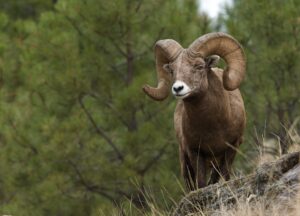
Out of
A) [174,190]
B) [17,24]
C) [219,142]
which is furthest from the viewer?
[17,24]

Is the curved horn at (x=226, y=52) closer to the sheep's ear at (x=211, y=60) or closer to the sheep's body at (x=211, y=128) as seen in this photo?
the sheep's ear at (x=211, y=60)

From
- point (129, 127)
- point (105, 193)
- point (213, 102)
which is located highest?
point (213, 102)

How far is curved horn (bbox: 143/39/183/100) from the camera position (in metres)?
10.00

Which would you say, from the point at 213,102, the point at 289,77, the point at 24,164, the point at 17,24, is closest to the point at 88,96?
the point at 24,164

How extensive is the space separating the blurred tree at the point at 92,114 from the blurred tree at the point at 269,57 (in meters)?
0.86

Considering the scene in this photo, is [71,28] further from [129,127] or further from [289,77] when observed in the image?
[289,77]

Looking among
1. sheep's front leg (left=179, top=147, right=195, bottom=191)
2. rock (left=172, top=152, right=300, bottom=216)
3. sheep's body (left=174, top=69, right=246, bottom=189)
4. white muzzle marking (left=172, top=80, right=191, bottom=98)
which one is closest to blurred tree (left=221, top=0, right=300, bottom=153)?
sheep's front leg (left=179, top=147, right=195, bottom=191)

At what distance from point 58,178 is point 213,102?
7460 millimetres

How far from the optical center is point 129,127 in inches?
693

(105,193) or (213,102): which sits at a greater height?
(213,102)

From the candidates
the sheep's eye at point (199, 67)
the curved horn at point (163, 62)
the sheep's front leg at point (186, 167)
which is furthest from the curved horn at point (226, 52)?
the sheep's front leg at point (186, 167)

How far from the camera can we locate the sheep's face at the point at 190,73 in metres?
9.33

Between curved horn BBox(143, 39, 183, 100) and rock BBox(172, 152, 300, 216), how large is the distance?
2107 mm

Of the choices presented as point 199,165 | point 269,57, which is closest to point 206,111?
point 199,165
